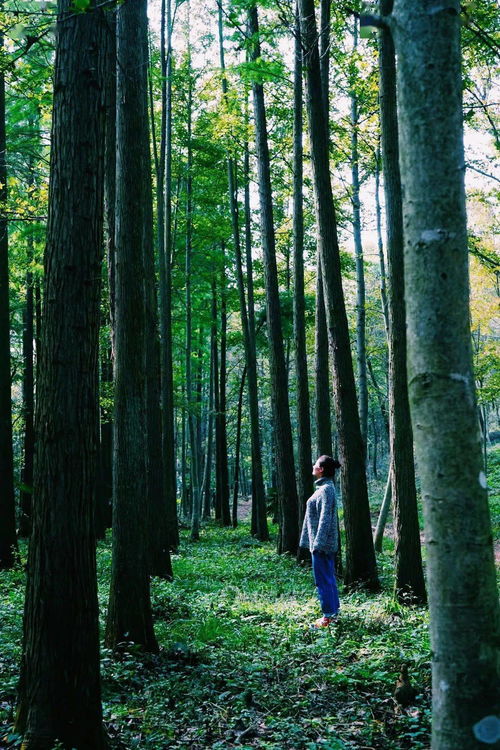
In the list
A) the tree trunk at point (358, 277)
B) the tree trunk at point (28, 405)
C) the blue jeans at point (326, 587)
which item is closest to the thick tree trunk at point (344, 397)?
the blue jeans at point (326, 587)

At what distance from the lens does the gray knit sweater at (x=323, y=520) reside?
7.87 m

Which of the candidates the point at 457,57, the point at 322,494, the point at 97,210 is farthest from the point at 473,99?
the point at 457,57

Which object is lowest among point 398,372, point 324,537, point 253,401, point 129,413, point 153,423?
point 324,537

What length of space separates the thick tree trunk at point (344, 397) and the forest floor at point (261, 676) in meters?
0.58

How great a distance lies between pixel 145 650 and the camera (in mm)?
6211

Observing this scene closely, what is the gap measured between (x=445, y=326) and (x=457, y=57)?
938 millimetres

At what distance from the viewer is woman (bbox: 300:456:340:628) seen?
25.4 feet

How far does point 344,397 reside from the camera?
378 inches

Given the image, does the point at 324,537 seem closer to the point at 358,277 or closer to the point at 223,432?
the point at 358,277

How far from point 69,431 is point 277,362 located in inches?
455

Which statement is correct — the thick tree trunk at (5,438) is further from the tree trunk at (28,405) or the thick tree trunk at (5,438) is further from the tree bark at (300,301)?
the tree trunk at (28,405)

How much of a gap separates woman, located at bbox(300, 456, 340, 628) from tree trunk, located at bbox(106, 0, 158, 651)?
7.68ft

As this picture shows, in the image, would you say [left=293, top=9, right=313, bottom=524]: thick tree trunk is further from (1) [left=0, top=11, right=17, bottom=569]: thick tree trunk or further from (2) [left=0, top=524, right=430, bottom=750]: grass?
(1) [left=0, top=11, right=17, bottom=569]: thick tree trunk

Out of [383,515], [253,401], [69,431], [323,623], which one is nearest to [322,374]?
[383,515]
